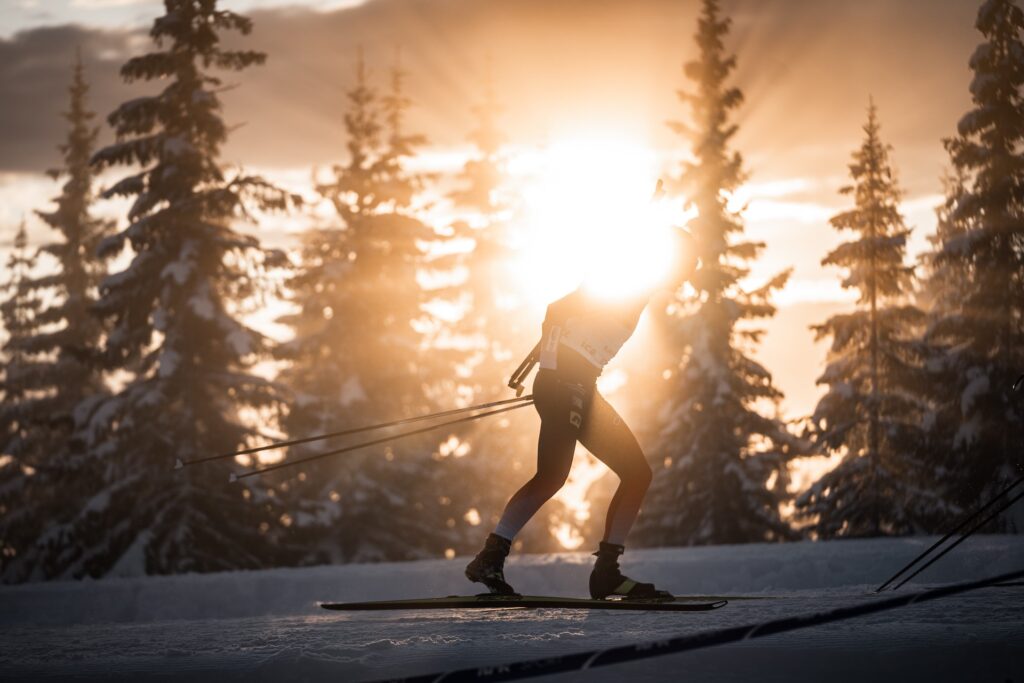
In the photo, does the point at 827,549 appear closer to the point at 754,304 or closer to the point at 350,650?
the point at 350,650

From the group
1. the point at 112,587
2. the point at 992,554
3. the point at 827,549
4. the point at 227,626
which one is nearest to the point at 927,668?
the point at 227,626

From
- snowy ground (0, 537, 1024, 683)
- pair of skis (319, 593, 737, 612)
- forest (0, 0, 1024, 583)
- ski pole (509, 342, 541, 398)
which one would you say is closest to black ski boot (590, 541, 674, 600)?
pair of skis (319, 593, 737, 612)

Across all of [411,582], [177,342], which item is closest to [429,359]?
[177,342]

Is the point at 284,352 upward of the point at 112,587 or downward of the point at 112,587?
upward

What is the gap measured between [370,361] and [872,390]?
1481 centimetres

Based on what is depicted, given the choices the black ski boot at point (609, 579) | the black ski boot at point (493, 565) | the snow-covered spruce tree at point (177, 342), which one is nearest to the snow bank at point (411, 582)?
the black ski boot at point (609, 579)

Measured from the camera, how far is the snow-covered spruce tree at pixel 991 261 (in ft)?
75.8

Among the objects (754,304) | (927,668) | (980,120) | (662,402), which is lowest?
(927,668)

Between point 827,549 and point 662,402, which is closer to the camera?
point 827,549

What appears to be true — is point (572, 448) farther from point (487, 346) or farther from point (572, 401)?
point (487, 346)

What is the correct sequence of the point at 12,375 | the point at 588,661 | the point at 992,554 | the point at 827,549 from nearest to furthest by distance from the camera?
the point at 588,661, the point at 992,554, the point at 827,549, the point at 12,375

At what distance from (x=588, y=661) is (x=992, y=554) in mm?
7944

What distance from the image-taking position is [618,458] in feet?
23.9

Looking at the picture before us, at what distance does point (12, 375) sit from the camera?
3625 cm
